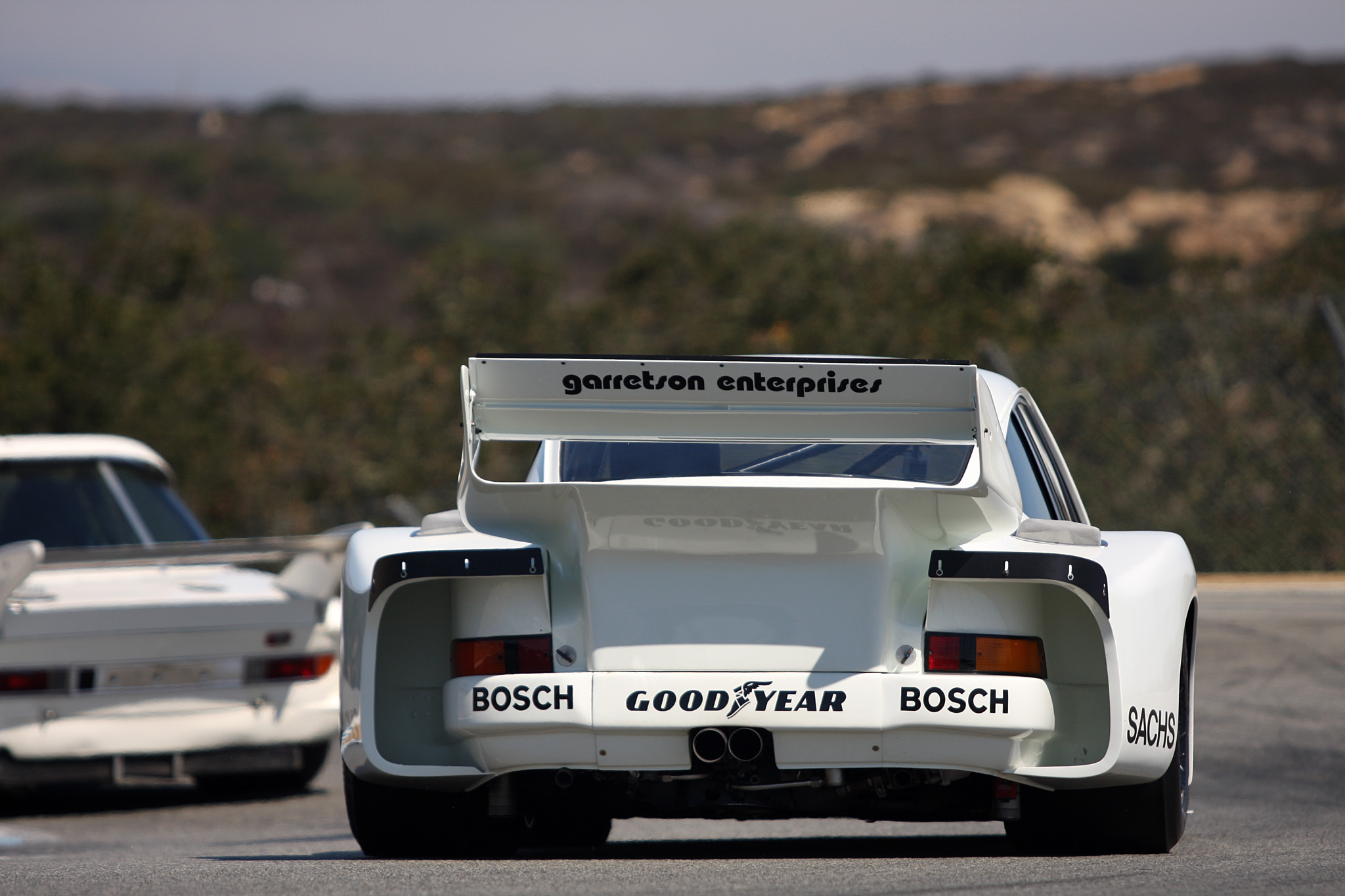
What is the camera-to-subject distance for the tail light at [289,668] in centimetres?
788

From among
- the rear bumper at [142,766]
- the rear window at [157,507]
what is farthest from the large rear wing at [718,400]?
the rear window at [157,507]

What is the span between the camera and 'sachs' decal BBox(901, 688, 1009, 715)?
4.32m

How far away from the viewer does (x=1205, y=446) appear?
12.6 m

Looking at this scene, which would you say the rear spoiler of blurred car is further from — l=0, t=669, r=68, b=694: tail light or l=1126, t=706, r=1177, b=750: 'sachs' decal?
l=1126, t=706, r=1177, b=750: 'sachs' decal

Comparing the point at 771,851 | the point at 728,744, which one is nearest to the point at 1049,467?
the point at 771,851

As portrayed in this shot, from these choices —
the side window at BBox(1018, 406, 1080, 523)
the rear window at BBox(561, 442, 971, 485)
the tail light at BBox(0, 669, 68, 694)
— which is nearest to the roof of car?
the tail light at BBox(0, 669, 68, 694)

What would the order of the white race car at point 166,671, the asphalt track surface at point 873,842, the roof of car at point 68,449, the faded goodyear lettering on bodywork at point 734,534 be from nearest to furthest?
the asphalt track surface at point 873,842 < the faded goodyear lettering on bodywork at point 734,534 < the white race car at point 166,671 < the roof of car at point 68,449

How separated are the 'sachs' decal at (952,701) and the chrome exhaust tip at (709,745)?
46cm

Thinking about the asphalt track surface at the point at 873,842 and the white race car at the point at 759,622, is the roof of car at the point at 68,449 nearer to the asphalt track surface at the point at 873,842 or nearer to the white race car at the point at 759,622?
the asphalt track surface at the point at 873,842

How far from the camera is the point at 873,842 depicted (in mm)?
6176

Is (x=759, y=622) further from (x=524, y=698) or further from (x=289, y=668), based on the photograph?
(x=289, y=668)

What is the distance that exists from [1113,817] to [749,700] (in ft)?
3.83

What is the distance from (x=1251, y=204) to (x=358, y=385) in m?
47.3

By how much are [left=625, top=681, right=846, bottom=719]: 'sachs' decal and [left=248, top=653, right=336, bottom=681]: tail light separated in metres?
3.95
